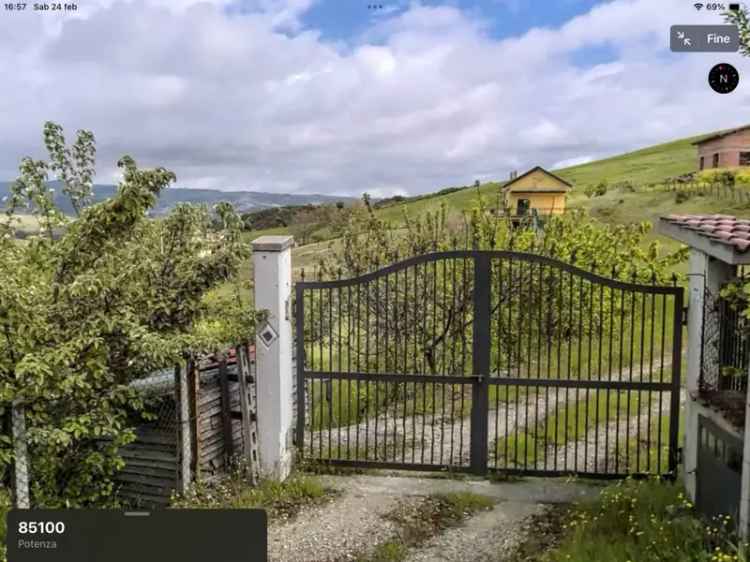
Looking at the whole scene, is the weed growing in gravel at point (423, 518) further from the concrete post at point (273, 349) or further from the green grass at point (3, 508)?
the green grass at point (3, 508)

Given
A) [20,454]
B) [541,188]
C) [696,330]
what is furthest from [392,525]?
[541,188]

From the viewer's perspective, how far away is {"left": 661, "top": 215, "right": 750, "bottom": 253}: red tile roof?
3.64m

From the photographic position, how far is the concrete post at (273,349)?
5.33 meters

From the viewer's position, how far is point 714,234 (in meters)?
3.97

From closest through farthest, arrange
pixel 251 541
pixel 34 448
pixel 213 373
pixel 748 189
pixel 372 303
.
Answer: pixel 251 541 → pixel 34 448 → pixel 213 373 → pixel 372 303 → pixel 748 189

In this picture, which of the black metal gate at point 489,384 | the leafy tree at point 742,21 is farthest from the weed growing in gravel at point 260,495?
the leafy tree at point 742,21

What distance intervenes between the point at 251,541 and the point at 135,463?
4128mm

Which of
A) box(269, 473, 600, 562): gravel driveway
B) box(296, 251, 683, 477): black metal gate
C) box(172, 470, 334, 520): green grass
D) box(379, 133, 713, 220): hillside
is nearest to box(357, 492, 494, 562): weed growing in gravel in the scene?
box(269, 473, 600, 562): gravel driveway

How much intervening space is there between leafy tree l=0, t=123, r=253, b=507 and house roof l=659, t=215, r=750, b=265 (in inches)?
136

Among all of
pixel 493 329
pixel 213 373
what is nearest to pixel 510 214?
pixel 493 329

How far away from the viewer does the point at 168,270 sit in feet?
17.2

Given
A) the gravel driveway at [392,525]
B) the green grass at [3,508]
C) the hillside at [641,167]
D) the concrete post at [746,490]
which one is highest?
the hillside at [641,167]

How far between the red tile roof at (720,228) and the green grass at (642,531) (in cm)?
170

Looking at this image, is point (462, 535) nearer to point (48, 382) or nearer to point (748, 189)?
point (48, 382)
